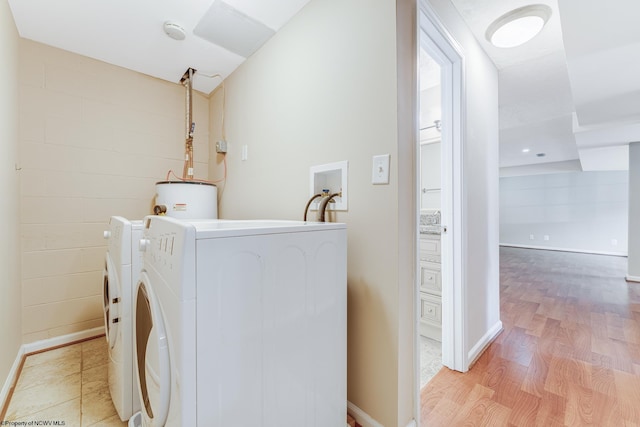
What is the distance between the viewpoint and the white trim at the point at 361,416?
1158mm

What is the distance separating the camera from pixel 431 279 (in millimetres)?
2041

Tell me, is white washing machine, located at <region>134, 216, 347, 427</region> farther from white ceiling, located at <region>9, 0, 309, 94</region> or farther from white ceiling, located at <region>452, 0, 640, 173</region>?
white ceiling, located at <region>452, 0, 640, 173</region>

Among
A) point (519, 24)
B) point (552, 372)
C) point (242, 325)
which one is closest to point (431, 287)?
point (552, 372)

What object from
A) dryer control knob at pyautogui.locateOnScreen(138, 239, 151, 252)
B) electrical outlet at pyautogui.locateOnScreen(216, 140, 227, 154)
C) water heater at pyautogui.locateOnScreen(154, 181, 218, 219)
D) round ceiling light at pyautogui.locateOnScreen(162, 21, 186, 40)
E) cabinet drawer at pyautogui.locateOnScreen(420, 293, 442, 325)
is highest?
round ceiling light at pyautogui.locateOnScreen(162, 21, 186, 40)

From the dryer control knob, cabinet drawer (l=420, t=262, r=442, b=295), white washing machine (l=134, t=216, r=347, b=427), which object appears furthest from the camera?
cabinet drawer (l=420, t=262, r=442, b=295)

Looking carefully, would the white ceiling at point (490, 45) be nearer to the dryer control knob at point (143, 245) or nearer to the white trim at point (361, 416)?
the dryer control knob at point (143, 245)

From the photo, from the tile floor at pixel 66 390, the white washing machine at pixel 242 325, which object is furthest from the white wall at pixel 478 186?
the tile floor at pixel 66 390

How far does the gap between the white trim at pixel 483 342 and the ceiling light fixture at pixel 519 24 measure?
2.02 meters

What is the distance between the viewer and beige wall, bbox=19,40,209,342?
191 cm

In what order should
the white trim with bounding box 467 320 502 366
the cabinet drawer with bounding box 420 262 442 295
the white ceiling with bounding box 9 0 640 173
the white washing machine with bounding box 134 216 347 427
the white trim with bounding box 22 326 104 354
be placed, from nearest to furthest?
the white washing machine with bounding box 134 216 347 427
the white ceiling with bounding box 9 0 640 173
the white trim with bounding box 467 320 502 366
the white trim with bounding box 22 326 104 354
the cabinet drawer with bounding box 420 262 442 295

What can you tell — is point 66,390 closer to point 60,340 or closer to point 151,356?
point 60,340

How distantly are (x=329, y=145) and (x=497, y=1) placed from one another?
4.12 ft

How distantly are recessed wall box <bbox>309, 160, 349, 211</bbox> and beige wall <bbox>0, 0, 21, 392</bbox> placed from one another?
5.55 ft

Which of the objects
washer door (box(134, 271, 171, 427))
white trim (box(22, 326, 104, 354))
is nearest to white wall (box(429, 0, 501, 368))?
washer door (box(134, 271, 171, 427))
